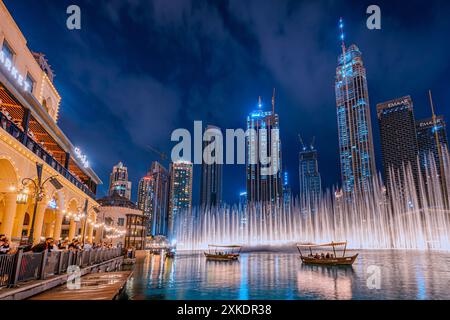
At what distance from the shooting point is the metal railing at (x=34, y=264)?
10.9 metres

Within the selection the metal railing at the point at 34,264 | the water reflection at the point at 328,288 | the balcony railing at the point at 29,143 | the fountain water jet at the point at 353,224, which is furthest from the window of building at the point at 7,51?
the fountain water jet at the point at 353,224

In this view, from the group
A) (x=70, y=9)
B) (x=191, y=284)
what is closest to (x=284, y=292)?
(x=191, y=284)

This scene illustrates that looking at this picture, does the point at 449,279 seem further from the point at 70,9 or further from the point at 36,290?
the point at 70,9

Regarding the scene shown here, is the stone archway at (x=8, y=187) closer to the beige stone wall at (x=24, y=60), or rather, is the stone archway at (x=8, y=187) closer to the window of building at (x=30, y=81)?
the beige stone wall at (x=24, y=60)

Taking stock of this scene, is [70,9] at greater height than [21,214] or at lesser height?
greater

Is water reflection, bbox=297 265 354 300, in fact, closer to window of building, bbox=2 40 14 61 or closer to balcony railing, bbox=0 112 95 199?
balcony railing, bbox=0 112 95 199

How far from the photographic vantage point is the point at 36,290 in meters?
12.4

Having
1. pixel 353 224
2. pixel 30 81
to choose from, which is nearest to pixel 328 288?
pixel 30 81

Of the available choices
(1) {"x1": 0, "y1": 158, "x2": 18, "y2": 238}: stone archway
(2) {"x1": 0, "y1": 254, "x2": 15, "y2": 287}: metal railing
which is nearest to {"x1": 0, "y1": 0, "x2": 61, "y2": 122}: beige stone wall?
(1) {"x1": 0, "y1": 158, "x2": 18, "y2": 238}: stone archway

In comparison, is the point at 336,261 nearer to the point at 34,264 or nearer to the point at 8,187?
the point at 34,264

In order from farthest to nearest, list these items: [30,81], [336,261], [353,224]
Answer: [353,224] < [336,261] < [30,81]

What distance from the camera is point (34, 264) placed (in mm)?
13164

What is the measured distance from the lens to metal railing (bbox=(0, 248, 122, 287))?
1094cm
